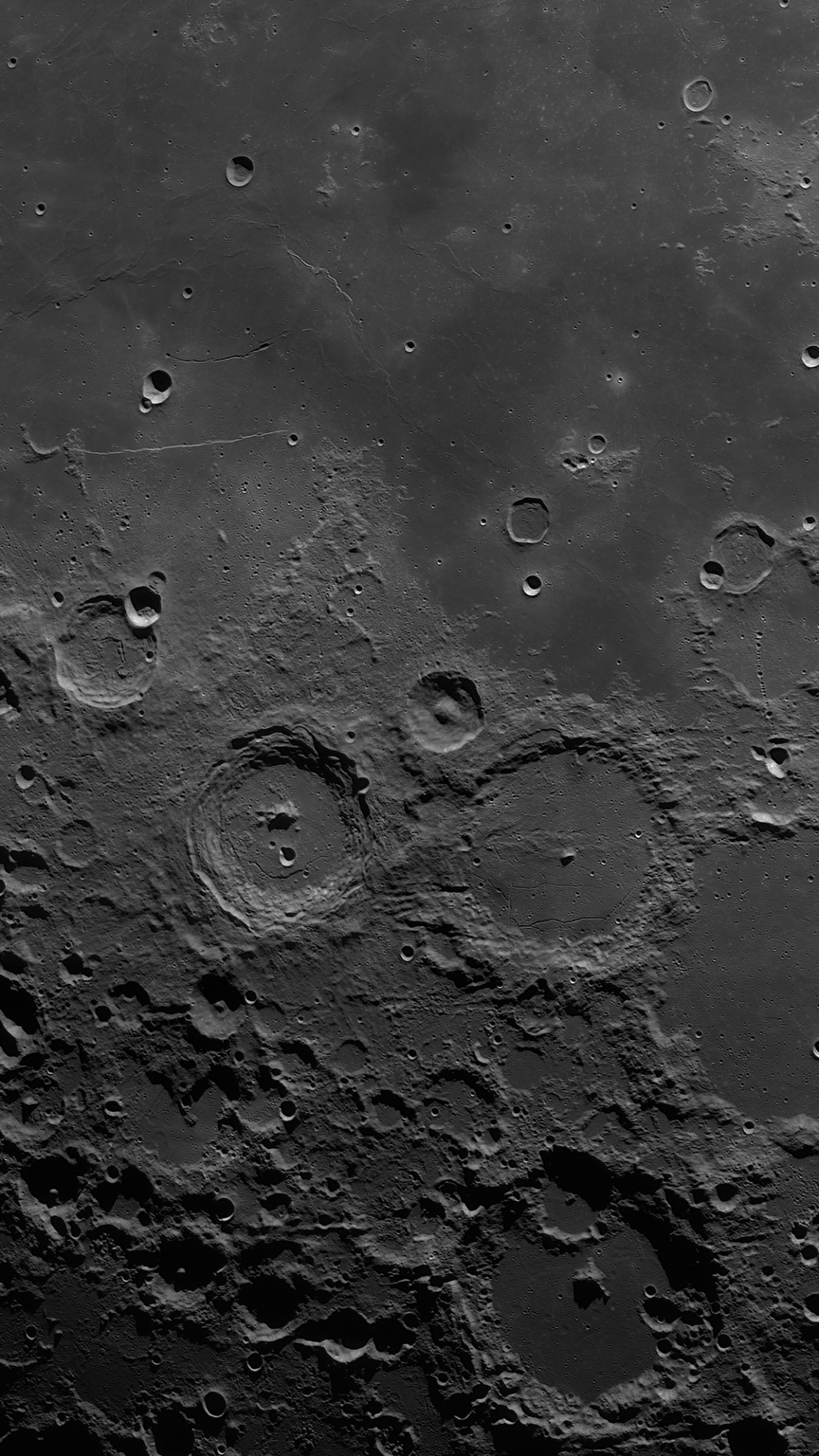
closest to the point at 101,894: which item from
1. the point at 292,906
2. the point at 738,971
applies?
the point at 292,906

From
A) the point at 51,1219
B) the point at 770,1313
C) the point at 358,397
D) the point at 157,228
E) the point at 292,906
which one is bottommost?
the point at 770,1313

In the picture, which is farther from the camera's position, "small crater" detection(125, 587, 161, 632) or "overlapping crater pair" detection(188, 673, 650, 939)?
"small crater" detection(125, 587, 161, 632)

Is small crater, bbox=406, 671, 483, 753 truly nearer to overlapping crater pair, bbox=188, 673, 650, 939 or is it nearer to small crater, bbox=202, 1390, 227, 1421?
overlapping crater pair, bbox=188, 673, 650, 939

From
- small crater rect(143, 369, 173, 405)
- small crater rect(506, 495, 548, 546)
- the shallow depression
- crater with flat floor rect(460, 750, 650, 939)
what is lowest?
the shallow depression

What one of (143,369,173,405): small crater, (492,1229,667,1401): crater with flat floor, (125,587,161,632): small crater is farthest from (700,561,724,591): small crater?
(492,1229,667,1401): crater with flat floor

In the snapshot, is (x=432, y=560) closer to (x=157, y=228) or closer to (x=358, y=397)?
(x=358, y=397)

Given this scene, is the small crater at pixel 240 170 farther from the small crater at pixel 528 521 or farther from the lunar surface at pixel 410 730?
the small crater at pixel 528 521

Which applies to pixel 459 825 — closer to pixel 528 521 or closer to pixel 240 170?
pixel 528 521

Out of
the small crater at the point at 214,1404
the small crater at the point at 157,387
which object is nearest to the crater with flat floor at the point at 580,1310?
the small crater at the point at 214,1404
